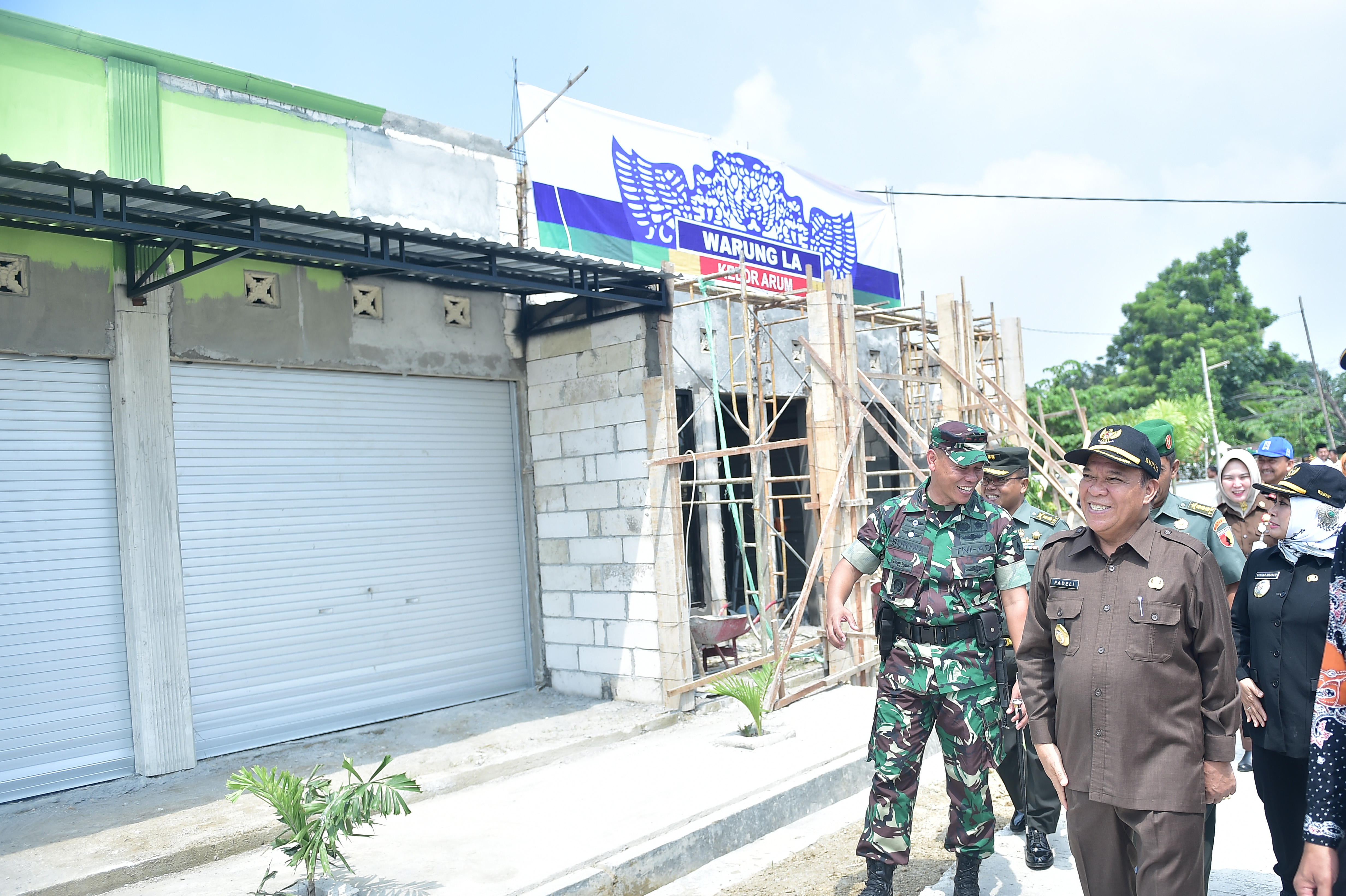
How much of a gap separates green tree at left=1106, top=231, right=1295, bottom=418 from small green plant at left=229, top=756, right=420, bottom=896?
147ft

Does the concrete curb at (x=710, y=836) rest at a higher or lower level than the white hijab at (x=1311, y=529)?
lower

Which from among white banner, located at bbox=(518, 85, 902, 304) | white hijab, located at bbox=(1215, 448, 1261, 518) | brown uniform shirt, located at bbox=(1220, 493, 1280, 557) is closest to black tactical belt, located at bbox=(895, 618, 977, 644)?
brown uniform shirt, located at bbox=(1220, 493, 1280, 557)

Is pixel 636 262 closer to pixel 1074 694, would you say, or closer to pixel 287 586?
pixel 287 586

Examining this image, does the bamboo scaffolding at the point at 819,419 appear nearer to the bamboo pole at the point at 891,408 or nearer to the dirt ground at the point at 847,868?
the bamboo pole at the point at 891,408

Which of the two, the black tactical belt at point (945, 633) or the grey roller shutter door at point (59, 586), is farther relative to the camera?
the grey roller shutter door at point (59, 586)

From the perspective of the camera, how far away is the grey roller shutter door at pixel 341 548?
22.9 feet

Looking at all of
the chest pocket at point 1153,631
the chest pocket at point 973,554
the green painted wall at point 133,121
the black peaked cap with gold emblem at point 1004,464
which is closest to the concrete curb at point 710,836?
the chest pocket at point 973,554

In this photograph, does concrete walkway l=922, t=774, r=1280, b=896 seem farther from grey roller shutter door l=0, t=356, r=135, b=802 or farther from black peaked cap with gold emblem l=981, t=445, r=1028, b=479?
grey roller shutter door l=0, t=356, r=135, b=802

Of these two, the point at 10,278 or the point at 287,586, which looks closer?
the point at 10,278

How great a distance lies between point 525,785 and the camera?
6.20m

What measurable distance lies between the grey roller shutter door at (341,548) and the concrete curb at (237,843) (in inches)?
68.3

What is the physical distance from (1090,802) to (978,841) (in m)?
1.20

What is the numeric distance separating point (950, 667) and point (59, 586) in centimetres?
Result: 571

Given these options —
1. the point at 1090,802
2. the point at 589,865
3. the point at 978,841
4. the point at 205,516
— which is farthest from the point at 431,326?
the point at 1090,802
